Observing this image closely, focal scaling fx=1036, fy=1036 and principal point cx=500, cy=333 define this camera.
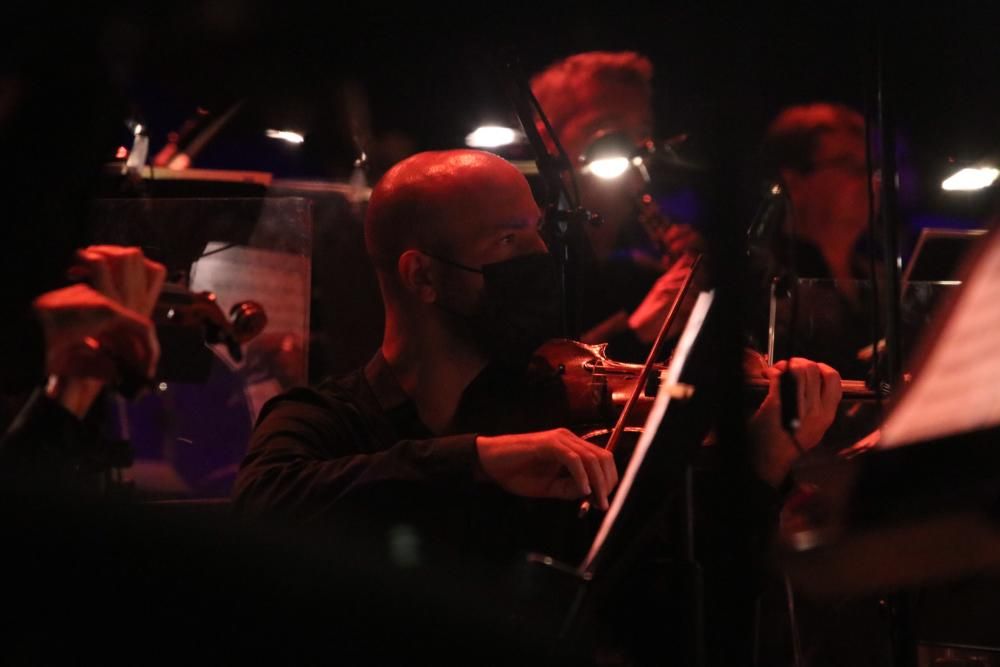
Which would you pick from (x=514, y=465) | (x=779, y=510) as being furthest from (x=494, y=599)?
(x=779, y=510)

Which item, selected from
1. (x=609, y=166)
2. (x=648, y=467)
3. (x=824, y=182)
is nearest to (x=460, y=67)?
(x=609, y=166)

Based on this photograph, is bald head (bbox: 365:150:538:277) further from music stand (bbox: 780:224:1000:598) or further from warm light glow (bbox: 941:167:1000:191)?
warm light glow (bbox: 941:167:1000:191)

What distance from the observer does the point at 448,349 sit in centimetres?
225

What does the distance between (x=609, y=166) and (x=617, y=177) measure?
317mm

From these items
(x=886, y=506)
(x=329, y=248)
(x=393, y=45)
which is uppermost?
(x=393, y=45)

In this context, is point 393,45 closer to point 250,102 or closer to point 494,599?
point 250,102

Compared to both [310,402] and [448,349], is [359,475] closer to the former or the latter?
[310,402]

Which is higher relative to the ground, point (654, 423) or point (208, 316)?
point (208, 316)

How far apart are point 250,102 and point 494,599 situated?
2734mm

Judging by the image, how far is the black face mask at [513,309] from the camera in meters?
2.21

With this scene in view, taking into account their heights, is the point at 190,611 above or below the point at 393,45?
below

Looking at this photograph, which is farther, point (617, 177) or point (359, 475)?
point (617, 177)

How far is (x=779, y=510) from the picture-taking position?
2.11 m

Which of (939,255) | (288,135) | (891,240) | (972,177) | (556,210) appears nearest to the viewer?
(891,240)
